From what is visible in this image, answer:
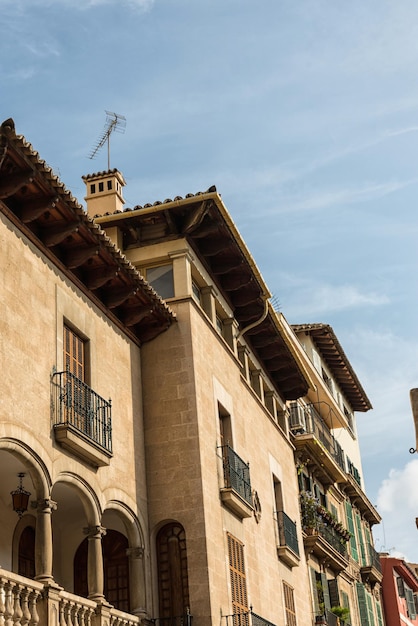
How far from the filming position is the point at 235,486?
20.3 metres

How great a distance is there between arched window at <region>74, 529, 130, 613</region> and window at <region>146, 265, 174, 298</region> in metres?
5.07

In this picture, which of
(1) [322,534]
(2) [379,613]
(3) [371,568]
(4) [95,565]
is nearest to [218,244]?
(4) [95,565]

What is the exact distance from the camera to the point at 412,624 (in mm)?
48250

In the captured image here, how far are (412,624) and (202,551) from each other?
3370 cm

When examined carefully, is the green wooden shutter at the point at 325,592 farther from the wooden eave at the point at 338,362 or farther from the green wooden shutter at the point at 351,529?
the wooden eave at the point at 338,362

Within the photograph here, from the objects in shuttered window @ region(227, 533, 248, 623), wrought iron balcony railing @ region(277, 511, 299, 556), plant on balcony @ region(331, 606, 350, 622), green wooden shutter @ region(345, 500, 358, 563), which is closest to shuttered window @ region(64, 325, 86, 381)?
shuttered window @ region(227, 533, 248, 623)

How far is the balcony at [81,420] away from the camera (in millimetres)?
15555

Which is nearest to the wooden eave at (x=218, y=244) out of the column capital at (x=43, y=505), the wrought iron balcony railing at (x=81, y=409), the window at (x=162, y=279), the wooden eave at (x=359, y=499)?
the window at (x=162, y=279)

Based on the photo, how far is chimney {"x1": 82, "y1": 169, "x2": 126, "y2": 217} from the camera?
25062mm

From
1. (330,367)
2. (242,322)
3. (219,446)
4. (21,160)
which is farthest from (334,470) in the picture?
(21,160)

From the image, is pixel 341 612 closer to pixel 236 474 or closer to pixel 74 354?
pixel 236 474

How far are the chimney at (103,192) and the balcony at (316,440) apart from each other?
967 cm

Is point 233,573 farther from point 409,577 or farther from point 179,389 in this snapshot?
point 409,577

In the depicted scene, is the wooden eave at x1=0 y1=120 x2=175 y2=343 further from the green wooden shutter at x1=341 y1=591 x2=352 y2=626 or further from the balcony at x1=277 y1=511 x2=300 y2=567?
the green wooden shutter at x1=341 y1=591 x2=352 y2=626
